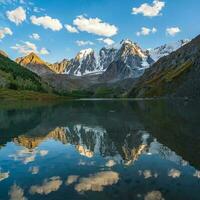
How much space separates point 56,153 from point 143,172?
1356 centimetres

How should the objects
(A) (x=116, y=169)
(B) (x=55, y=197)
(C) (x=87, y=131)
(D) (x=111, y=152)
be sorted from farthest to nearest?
(C) (x=87, y=131), (D) (x=111, y=152), (A) (x=116, y=169), (B) (x=55, y=197)

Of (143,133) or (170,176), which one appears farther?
(143,133)

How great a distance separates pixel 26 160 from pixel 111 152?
9946mm

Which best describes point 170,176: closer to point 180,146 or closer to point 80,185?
point 80,185

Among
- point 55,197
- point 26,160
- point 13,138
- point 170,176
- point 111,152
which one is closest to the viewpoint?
point 55,197

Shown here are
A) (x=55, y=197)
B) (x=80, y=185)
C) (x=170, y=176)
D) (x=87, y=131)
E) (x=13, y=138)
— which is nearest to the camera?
(x=55, y=197)

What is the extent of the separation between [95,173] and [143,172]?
4.21m

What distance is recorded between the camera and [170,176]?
84.7 feet

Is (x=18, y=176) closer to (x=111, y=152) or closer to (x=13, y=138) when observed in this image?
(x=111, y=152)

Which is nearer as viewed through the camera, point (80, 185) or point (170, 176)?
point (80, 185)

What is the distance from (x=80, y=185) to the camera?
2361cm

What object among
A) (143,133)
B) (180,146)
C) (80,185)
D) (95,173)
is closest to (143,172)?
(95,173)

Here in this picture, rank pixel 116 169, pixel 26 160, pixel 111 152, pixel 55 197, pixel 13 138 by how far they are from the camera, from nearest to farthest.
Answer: pixel 55 197
pixel 116 169
pixel 26 160
pixel 111 152
pixel 13 138

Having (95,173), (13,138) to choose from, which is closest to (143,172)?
(95,173)
